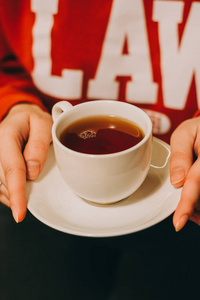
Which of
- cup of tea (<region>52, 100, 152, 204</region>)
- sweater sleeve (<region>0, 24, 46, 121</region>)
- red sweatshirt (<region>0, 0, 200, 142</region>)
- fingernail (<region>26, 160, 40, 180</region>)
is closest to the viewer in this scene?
cup of tea (<region>52, 100, 152, 204</region>)

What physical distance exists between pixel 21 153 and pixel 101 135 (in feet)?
0.75

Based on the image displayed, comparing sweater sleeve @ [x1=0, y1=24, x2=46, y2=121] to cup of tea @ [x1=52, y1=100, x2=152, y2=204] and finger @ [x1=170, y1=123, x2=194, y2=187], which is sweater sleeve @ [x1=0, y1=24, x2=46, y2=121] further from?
finger @ [x1=170, y1=123, x2=194, y2=187]

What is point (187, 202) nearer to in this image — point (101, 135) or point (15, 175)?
point (101, 135)

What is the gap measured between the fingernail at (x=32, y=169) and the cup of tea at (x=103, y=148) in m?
0.10

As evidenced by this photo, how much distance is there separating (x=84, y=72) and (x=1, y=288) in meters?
0.79

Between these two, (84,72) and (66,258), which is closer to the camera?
(66,258)

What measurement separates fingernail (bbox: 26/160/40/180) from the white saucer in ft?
0.06

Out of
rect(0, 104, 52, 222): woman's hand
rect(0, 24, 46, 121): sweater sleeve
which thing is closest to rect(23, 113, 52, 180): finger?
rect(0, 104, 52, 222): woman's hand

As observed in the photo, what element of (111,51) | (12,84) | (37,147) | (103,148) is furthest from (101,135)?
(12,84)

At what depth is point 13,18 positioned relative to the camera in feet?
3.45

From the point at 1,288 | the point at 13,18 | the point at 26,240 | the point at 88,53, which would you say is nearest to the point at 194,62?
the point at 88,53

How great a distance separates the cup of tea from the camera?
564 millimetres

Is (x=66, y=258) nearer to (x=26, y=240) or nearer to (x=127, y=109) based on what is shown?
(x=26, y=240)

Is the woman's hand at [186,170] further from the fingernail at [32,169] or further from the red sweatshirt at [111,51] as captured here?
the fingernail at [32,169]
